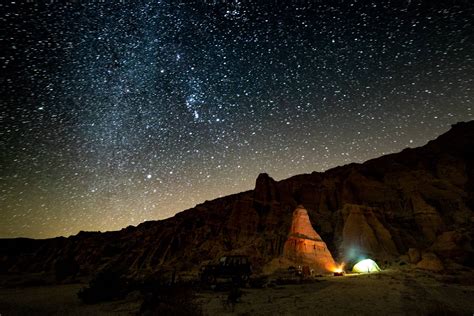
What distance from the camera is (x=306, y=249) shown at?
1293 inches

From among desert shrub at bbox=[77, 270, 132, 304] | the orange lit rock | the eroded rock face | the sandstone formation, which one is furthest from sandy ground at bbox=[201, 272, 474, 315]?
the eroded rock face

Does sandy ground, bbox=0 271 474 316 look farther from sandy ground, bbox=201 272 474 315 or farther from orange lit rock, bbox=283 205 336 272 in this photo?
orange lit rock, bbox=283 205 336 272

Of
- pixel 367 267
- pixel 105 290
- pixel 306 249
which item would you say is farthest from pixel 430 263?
pixel 105 290

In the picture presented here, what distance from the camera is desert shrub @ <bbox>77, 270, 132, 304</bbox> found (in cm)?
1532

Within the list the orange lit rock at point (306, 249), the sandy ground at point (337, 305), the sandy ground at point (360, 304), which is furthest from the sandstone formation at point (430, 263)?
the sandy ground at point (360, 304)

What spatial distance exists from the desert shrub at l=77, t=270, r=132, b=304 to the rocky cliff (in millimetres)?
24185

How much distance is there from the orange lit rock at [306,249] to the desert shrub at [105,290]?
21.3 meters

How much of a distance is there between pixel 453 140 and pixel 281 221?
4234 cm

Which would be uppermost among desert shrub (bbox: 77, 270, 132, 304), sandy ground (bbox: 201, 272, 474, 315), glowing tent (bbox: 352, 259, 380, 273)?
desert shrub (bbox: 77, 270, 132, 304)

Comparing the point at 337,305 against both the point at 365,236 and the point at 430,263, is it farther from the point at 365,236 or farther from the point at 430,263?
the point at 365,236

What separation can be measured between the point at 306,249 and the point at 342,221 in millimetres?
15737

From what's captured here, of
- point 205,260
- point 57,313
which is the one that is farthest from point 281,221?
point 57,313

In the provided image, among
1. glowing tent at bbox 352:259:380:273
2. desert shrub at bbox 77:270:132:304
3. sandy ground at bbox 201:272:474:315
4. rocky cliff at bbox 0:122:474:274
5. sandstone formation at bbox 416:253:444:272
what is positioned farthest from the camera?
rocky cliff at bbox 0:122:474:274

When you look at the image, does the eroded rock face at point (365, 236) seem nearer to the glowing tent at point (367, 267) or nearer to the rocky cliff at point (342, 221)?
the rocky cliff at point (342, 221)
